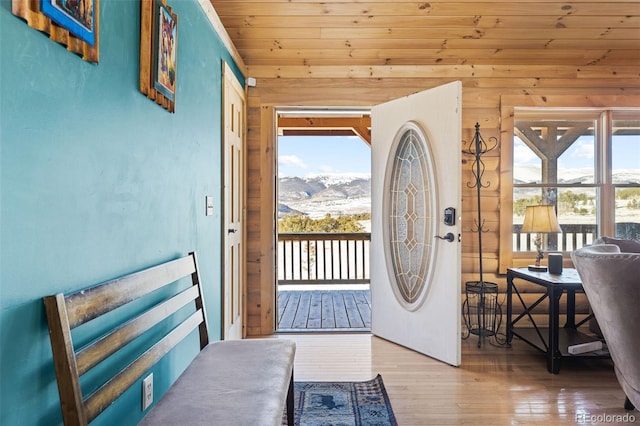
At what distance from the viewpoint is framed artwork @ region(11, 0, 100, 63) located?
36.4 inches

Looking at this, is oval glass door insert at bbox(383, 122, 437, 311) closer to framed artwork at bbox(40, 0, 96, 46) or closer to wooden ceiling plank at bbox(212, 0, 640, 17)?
wooden ceiling plank at bbox(212, 0, 640, 17)

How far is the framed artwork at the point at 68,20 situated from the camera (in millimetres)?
925

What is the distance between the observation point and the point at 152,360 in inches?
56.4

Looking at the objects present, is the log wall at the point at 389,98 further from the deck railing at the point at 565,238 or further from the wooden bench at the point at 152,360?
the wooden bench at the point at 152,360

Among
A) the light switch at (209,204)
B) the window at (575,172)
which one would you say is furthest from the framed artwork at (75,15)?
the window at (575,172)

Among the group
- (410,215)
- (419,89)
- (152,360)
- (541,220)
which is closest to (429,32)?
(419,89)

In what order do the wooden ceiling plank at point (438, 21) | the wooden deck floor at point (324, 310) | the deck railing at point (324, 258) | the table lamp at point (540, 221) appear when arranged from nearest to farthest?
the wooden ceiling plank at point (438, 21) < the table lamp at point (540, 221) < the wooden deck floor at point (324, 310) < the deck railing at point (324, 258)

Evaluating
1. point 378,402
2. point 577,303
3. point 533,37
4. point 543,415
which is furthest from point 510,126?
point 378,402

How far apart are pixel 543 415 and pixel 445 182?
163cm

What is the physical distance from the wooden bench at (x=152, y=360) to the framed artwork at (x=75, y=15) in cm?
73

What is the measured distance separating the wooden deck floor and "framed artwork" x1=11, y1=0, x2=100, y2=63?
300 cm

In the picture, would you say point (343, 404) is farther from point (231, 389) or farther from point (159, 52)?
point (159, 52)

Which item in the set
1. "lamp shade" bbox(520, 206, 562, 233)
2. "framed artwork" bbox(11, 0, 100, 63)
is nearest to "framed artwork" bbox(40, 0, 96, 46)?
"framed artwork" bbox(11, 0, 100, 63)

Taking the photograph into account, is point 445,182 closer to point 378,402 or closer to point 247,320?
point 378,402
